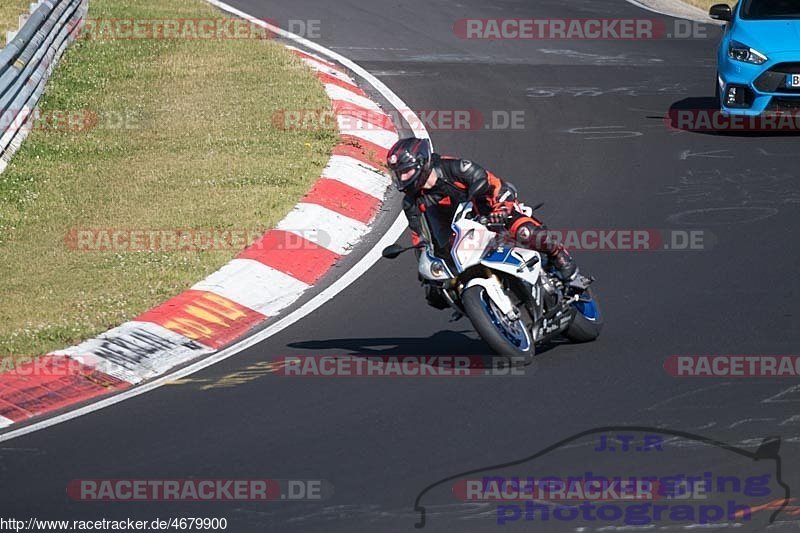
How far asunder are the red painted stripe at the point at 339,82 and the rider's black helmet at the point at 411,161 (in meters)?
8.32

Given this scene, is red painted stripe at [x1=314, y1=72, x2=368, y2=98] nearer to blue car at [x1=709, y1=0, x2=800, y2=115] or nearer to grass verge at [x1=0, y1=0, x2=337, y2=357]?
grass verge at [x1=0, y1=0, x2=337, y2=357]

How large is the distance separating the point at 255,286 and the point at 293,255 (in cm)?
78

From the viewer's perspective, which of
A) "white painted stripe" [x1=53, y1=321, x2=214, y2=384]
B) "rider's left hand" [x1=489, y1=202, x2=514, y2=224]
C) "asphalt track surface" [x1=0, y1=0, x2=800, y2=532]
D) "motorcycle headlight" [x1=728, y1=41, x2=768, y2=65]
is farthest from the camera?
"motorcycle headlight" [x1=728, y1=41, x2=768, y2=65]

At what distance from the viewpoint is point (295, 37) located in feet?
66.7

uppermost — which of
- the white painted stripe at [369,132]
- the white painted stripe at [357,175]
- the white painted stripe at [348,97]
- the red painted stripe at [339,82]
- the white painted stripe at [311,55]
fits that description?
the white painted stripe at [311,55]

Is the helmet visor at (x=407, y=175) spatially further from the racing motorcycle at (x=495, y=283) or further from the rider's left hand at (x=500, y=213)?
the rider's left hand at (x=500, y=213)

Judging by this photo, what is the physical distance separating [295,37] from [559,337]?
11.7m

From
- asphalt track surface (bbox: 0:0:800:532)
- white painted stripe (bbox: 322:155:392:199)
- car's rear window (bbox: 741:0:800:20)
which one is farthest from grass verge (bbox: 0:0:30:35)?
car's rear window (bbox: 741:0:800:20)

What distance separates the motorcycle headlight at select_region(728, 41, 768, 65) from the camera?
15.5 metres

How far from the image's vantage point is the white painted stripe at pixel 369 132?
587 inches

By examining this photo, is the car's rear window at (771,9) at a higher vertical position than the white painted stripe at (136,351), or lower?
higher

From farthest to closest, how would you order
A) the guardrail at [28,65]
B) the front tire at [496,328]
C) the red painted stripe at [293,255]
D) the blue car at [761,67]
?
the blue car at [761,67]
the guardrail at [28,65]
the red painted stripe at [293,255]
the front tire at [496,328]

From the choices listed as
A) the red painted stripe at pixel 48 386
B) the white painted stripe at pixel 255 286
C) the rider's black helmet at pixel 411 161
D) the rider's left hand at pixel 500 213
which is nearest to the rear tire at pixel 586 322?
the rider's left hand at pixel 500 213

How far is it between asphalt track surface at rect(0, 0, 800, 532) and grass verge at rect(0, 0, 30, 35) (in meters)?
7.09
